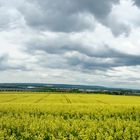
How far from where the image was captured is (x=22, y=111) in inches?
1326

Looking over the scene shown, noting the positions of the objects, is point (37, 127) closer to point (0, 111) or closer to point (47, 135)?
point (47, 135)

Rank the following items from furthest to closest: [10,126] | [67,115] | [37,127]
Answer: [67,115] → [10,126] → [37,127]

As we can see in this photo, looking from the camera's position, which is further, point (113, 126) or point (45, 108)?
point (45, 108)

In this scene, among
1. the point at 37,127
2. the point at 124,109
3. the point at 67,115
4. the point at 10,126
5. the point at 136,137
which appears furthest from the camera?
the point at 124,109

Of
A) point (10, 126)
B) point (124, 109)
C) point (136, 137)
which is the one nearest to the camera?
point (136, 137)

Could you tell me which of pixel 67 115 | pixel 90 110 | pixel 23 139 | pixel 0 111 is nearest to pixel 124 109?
pixel 90 110

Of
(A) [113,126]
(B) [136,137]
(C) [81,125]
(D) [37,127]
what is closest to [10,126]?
(D) [37,127]

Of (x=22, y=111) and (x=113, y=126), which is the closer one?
(x=113, y=126)

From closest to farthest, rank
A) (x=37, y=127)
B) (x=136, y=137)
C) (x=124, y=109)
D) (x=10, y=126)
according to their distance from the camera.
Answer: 1. (x=136, y=137)
2. (x=37, y=127)
3. (x=10, y=126)
4. (x=124, y=109)

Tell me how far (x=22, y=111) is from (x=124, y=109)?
34.0 ft

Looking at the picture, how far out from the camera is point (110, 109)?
110 feet

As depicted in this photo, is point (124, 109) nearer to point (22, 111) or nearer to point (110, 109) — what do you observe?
point (110, 109)

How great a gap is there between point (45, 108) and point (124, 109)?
26.8 feet

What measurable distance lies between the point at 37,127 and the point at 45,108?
1248 cm
